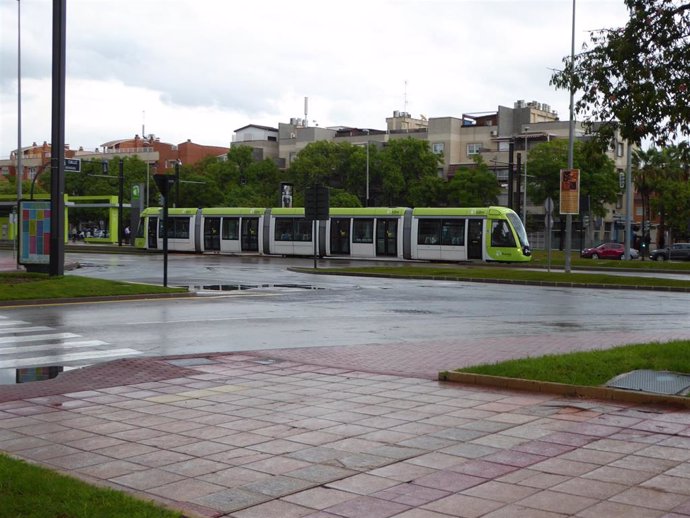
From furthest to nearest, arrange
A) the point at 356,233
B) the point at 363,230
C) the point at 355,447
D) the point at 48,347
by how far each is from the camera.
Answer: the point at 356,233, the point at 363,230, the point at 48,347, the point at 355,447

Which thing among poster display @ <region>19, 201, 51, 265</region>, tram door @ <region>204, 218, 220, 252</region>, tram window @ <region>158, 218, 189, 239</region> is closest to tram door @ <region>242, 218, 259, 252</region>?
tram door @ <region>204, 218, 220, 252</region>

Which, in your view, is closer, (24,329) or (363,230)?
(24,329)

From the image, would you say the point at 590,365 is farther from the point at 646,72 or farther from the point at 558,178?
the point at 558,178

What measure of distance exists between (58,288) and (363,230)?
2814cm

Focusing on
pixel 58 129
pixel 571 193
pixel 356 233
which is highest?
pixel 58 129

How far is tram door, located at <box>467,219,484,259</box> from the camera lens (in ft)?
147

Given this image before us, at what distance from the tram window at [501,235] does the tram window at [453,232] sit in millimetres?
1732

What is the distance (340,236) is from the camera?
49.7 meters

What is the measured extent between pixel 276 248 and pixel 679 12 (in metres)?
41.3

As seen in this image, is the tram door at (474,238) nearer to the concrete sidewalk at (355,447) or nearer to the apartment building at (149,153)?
the concrete sidewalk at (355,447)

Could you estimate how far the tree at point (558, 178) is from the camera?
7606cm

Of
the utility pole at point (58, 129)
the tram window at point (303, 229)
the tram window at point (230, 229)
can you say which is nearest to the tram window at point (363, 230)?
the tram window at point (303, 229)

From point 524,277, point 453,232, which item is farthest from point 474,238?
point 524,277

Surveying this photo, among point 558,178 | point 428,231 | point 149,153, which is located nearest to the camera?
point 428,231
